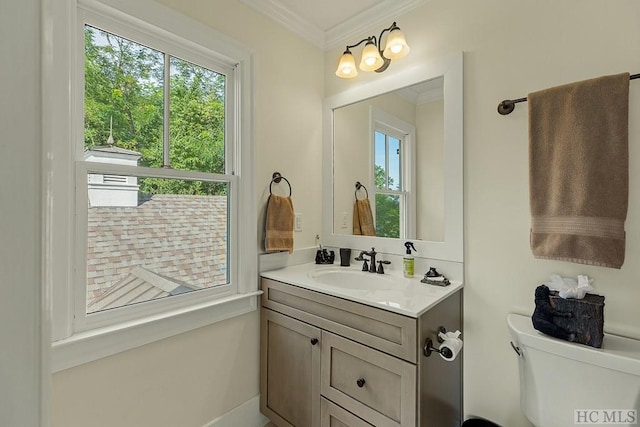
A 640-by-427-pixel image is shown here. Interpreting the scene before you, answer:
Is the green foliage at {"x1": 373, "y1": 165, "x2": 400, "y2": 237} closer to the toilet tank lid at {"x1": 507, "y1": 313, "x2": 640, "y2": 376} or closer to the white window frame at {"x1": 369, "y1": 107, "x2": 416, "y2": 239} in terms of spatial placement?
the white window frame at {"x1": 369, "y1": 107, "x2": 416, "y2": 239}

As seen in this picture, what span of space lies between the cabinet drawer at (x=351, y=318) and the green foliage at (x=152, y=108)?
70 cm

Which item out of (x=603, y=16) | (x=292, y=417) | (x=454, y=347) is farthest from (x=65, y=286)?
(x=603, y=16)

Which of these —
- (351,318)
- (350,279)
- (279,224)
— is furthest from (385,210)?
(351,318)

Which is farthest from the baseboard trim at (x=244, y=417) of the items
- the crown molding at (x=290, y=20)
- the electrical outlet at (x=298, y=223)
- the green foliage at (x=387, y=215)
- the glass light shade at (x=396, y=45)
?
the crown molding at (x=290, y=20)

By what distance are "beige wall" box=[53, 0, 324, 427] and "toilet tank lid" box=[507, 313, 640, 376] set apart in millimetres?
1311

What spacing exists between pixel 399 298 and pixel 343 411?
0.57 meters

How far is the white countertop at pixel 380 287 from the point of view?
1.18 metres

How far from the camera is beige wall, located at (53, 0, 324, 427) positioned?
120 cm

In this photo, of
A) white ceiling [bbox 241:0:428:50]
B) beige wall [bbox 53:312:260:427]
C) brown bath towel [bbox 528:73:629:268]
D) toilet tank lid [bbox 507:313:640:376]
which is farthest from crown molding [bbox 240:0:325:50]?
toilet tank lid [bbox 507:313:640:376]

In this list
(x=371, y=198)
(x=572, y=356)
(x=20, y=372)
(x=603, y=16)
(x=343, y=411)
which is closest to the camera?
(x=20, y=372)

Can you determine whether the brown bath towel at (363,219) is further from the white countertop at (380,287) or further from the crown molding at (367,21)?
the crown molding at (367,21)

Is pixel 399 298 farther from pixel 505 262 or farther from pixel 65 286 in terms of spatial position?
pixel 65 286

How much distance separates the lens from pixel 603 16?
1.16m

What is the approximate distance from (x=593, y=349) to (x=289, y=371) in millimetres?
1282
